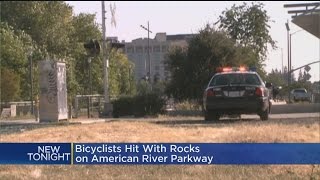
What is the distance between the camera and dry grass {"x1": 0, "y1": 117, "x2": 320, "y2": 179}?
828 centimetres

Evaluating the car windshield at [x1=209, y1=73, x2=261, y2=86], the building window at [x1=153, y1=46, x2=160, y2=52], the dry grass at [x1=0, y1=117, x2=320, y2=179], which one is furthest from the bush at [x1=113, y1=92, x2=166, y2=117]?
the building window at [x1=153, y1=46, x2=160, y2=52]

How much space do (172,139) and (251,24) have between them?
110 ft

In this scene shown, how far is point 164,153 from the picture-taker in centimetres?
680

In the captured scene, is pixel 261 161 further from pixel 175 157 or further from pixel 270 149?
pixel 175 157

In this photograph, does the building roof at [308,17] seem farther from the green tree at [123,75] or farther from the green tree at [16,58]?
the green tree at [123,75]

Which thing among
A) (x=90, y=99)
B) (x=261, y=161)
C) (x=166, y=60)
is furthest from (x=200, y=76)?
(x=261, y=161)

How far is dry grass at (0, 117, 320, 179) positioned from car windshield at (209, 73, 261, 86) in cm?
127

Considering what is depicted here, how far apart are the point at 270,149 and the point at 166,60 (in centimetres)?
2430

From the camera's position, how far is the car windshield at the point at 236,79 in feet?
53.9

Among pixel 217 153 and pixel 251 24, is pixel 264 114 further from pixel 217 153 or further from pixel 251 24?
pixel 251 24

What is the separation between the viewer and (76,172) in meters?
8.55

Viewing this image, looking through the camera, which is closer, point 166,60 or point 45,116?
point 45,116

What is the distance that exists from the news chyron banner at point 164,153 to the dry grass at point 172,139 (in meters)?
1.28

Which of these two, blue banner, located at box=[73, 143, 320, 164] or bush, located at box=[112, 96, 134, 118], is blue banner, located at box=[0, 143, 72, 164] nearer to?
blue banner, located at box=[73, 143, 320, 164]
